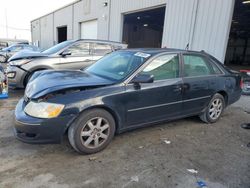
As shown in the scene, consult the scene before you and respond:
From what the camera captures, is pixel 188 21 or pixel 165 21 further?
pixel 165 21

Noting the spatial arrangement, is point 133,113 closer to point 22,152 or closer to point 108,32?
point 22,152

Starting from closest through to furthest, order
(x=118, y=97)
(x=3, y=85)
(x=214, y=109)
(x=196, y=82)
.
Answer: (x=118, y=97) < (x=196, y=82) < (x=214, y=109) < (x=3, y=85)

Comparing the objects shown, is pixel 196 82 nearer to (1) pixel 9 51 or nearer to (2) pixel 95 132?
(2) pixel 95 132

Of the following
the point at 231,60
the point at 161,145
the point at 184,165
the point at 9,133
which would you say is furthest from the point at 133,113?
the point at 231,60

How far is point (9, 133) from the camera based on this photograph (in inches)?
138

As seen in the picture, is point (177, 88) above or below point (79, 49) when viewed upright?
below

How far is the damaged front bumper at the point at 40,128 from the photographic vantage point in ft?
8.43

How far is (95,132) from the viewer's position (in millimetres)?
2898

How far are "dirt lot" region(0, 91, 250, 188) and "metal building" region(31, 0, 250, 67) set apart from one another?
4142 millimetres

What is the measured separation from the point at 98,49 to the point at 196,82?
3.87m

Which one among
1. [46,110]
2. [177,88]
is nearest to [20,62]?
[46,110]

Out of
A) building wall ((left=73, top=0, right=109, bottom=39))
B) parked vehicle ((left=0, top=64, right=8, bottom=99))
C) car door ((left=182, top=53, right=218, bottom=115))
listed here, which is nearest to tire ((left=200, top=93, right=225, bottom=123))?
car door ((left=182, top=53, right=218, bottom=115))

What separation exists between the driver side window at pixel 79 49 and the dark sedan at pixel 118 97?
8.52 feet

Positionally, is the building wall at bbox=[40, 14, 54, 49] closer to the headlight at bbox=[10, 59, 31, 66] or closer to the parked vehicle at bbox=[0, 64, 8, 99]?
the headlight at bbox=[10, 59, 31, 66]
